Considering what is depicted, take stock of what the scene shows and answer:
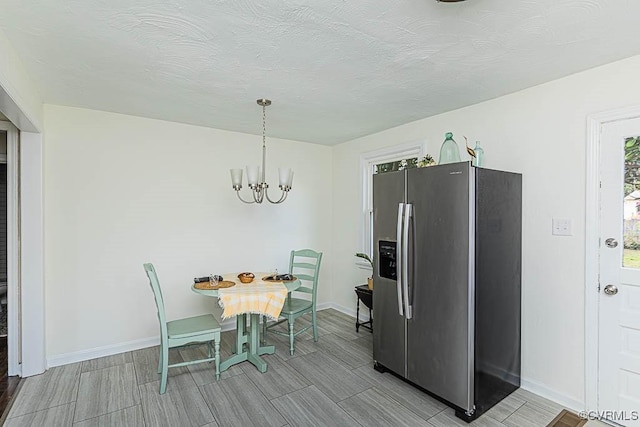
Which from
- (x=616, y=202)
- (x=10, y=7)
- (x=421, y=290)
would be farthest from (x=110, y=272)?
(x=616, y=202)

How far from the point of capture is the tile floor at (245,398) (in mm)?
2287

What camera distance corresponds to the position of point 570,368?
2.42 m

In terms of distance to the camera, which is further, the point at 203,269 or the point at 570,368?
the point at 203,269

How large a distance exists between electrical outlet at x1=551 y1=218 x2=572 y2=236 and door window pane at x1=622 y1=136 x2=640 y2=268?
0.31 metres

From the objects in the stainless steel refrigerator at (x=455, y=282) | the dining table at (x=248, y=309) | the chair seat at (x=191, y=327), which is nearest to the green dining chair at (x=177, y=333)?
the chair seat at (x=191, y=327)

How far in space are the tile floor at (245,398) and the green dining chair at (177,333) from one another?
190 millimetres

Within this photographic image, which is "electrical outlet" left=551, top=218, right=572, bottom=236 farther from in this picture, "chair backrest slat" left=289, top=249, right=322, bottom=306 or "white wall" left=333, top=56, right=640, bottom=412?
"chair backrest slat" left=289, top=249, right=322, bottom=306

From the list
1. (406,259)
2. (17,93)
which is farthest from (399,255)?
(17,93)

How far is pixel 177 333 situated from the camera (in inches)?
106

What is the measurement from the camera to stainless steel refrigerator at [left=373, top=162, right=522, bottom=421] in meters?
2.28

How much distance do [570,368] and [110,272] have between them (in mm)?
4069

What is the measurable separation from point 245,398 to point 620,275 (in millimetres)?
2786

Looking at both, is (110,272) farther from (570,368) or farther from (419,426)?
(570,368)

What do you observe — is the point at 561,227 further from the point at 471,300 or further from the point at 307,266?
the point at 307,266
